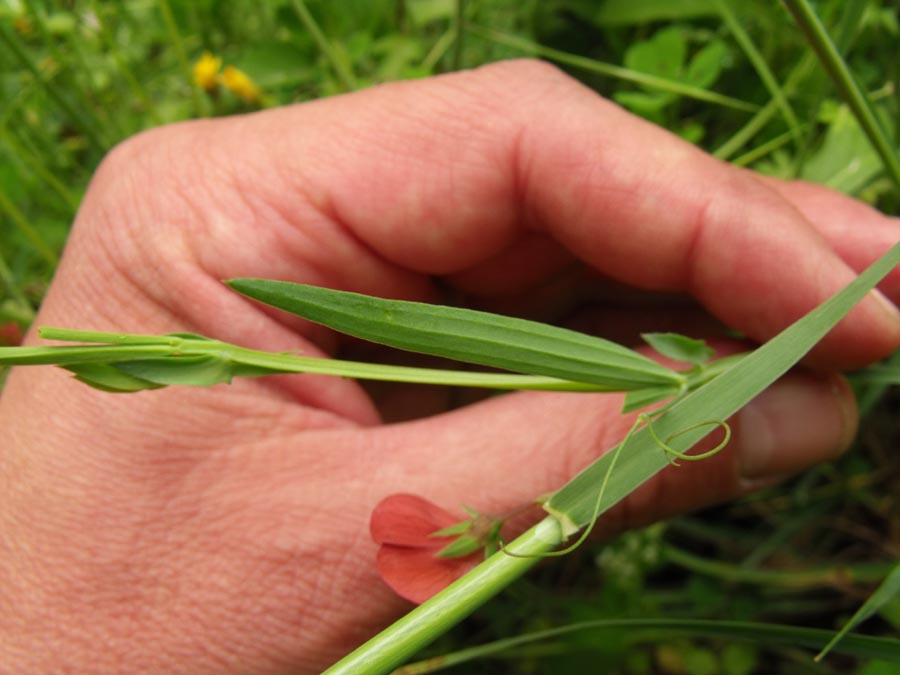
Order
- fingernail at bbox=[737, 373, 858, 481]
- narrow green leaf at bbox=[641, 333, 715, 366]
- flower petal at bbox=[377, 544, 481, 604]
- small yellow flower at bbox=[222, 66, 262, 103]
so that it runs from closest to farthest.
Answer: flower petal at bbox=[377, 544, 481, 604]
narrow green leaf at bbox=[641, 333, 715, 366]
fingernail at bbox=[737, 373, 858, 481]
small yellow flower at bbox=[222, 66, 262, 103]

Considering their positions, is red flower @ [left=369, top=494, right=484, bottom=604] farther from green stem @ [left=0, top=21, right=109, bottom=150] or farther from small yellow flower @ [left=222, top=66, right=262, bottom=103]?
small yellow flower @ [left=222, top=66, right=262, bottom=103]

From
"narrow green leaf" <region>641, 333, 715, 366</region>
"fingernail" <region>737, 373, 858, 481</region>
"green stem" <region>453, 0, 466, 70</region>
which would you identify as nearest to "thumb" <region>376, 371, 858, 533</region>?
"fingernail" <region>737, 373, 858, 481</region>

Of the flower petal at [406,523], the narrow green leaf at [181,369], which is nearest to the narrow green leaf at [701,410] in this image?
the flower petal at [406,523]

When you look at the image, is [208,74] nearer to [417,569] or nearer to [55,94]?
[55,94]

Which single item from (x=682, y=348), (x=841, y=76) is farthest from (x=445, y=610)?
(x=841, y=76)

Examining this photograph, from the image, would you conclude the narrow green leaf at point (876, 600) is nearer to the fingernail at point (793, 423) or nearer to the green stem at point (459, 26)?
the fingernail at point (793, 423)

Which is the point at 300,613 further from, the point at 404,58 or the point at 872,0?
the point at 872,0
